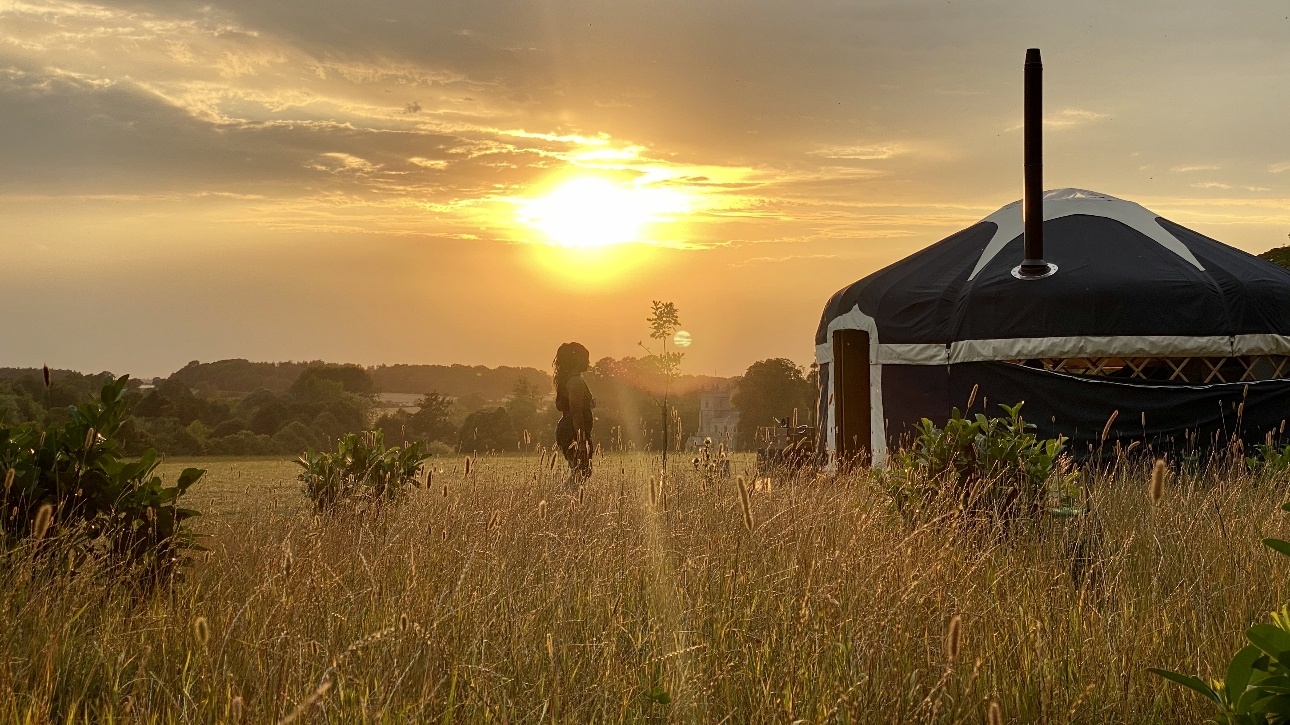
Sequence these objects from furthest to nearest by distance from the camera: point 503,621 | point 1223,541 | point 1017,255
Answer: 1. point 1017,255
2. point 1223,541
3. point 503,621

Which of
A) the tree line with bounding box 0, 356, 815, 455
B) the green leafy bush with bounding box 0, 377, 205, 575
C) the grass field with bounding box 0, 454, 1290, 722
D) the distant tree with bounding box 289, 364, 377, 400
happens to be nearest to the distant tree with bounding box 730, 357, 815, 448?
the tree line with bounding box 0, 356, 815, 455

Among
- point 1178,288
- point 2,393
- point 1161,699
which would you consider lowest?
point 1161,699

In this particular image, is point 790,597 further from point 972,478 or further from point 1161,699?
point 972,478

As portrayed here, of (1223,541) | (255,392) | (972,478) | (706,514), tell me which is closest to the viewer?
(1223,541)

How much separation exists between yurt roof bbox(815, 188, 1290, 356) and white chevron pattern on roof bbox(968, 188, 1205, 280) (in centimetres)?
5

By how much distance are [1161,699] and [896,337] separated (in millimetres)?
7576

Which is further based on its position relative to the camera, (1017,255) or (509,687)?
(1017,255)

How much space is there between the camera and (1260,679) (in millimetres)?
2234

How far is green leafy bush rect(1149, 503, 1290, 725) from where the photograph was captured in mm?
2162

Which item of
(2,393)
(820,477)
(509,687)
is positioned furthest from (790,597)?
(2,393)

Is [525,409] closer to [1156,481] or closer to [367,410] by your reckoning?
[367,410]

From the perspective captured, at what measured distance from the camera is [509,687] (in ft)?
9.94

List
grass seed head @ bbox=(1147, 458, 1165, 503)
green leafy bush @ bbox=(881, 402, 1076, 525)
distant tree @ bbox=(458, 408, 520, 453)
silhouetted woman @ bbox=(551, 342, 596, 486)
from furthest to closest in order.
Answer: distant tree @ bbox=(458, 408, 520, 453) → silhouetted woman @ bbox=(551, 342, 596, 486) → green leafy bush @ bbox=(881, 402, 1076, 525) → grass seed head @ bbox=(1147, 458, 1165, 503)

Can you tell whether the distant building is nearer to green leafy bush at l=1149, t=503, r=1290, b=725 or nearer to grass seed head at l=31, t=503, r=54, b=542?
grass seed head at l=31, t=503, r=54, b=542
